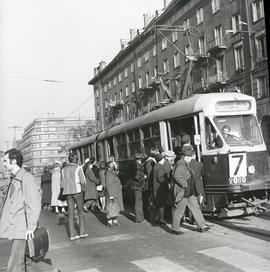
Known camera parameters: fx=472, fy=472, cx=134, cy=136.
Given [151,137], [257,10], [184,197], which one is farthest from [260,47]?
[184,197]

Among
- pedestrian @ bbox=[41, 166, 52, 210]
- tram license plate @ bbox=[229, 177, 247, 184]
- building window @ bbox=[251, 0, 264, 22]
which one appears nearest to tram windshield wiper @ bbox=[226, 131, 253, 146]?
tram license plate @ bbox=[229, 177, 247, 184]

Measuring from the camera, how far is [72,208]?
9430 millimetres

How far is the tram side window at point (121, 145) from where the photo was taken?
16234 mm

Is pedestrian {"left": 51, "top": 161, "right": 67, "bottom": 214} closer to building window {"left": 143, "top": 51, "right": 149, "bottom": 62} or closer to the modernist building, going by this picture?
building window {"left": 143, "top": 51, "right": 149, "bottom": 62}

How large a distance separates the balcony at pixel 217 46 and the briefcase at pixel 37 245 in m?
29.6

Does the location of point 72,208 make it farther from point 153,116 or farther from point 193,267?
point 153,116

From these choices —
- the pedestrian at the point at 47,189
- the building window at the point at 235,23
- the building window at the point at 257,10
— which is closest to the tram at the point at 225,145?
the pedestrian at the point at 47,189

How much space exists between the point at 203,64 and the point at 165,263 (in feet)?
104

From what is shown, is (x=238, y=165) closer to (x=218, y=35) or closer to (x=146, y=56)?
(x=218, y=35)

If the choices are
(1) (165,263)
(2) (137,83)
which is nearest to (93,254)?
(1) (165,263)

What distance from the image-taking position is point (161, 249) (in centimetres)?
775

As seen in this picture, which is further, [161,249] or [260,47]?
[260,47]

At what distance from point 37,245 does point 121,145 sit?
36.7ft

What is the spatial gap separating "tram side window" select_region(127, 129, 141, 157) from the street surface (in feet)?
14.6
